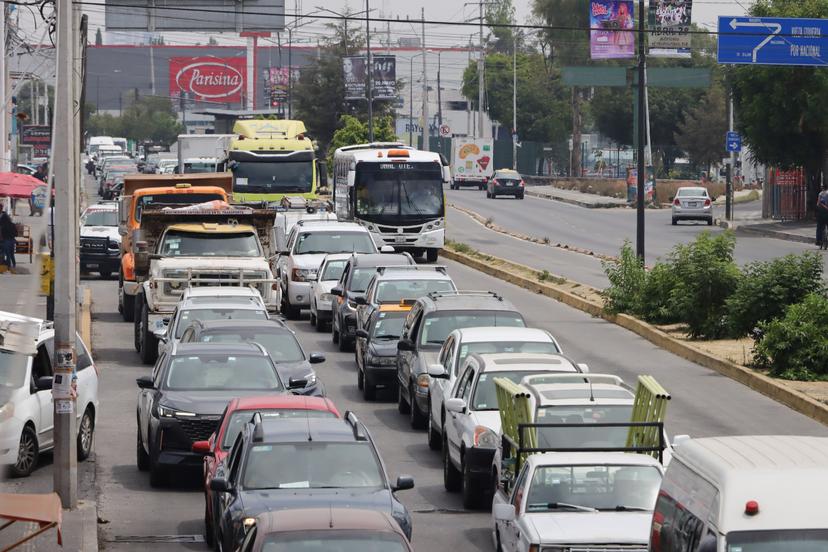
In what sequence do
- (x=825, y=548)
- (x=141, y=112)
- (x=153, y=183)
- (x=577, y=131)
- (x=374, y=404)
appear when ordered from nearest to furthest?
1. (x=825, y=548)
2. (x=374, y=404)
3. (x=153, y=183)
4. (x=577, y=131)
5. (x=141, y=112)

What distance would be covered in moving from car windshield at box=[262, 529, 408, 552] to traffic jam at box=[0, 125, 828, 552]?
0.5 inches

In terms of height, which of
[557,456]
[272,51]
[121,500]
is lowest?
[121,500]

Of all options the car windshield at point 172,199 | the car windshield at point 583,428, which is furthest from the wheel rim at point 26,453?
the car windshield at point 172,199

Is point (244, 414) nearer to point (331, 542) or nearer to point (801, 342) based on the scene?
point (331, 542)

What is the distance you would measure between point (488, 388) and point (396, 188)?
2921 centimetres

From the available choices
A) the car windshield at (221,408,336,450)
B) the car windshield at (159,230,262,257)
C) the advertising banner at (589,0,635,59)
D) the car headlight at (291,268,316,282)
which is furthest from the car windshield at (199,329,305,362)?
the advertising banner at (589,0,635,59)

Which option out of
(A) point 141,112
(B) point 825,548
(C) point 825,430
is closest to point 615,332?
(C) point 825,430

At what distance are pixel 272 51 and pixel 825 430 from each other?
18282 cm

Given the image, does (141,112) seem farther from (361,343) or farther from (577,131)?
(361,343)

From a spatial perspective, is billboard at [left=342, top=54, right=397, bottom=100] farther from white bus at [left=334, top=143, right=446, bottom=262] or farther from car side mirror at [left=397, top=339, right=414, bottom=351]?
car side mirror at [left=397, top=339, right=414, bottom=351]

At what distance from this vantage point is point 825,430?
1920 cm

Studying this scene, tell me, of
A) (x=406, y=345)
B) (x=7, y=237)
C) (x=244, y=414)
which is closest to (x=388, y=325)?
(x=406, y=345)

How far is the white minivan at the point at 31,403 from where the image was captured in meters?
15.5

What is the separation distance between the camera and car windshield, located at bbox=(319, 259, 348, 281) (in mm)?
30391
